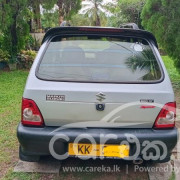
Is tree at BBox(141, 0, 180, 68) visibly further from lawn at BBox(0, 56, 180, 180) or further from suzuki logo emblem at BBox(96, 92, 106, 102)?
suzuki logo emblem at BBox(96, 92, 106, 102)

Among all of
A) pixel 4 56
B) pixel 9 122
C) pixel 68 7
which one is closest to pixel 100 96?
pixel 9 122

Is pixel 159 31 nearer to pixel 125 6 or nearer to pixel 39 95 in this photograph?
pixel 39 95

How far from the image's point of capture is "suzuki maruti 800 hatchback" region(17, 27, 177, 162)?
2.30 meters

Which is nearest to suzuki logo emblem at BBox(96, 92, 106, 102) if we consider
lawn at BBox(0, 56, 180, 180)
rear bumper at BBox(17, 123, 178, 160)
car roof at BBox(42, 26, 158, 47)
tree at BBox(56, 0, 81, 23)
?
rear bumper at BBox(17, 123, 178, 160)

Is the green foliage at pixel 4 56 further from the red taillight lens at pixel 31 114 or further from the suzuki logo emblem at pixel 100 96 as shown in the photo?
the suzuki logo emblem at pixel 100 96

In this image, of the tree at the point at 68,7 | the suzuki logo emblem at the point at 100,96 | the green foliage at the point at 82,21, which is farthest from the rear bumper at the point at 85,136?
the green foliage at the point at 82,21

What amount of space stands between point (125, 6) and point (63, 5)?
7916 millimetres

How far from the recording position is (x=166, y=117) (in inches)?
95.0

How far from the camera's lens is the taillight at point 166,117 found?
7.79 feet

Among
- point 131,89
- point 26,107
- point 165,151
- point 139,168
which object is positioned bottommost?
point 139,168

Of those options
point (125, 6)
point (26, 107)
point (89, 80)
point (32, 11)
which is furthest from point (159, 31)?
point (125, 6)

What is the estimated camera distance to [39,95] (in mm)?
2305

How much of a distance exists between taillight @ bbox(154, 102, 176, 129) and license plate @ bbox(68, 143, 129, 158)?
0.38 m

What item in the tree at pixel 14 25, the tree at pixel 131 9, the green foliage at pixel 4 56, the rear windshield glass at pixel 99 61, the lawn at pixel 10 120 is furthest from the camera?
the tree at pixel 131 9
